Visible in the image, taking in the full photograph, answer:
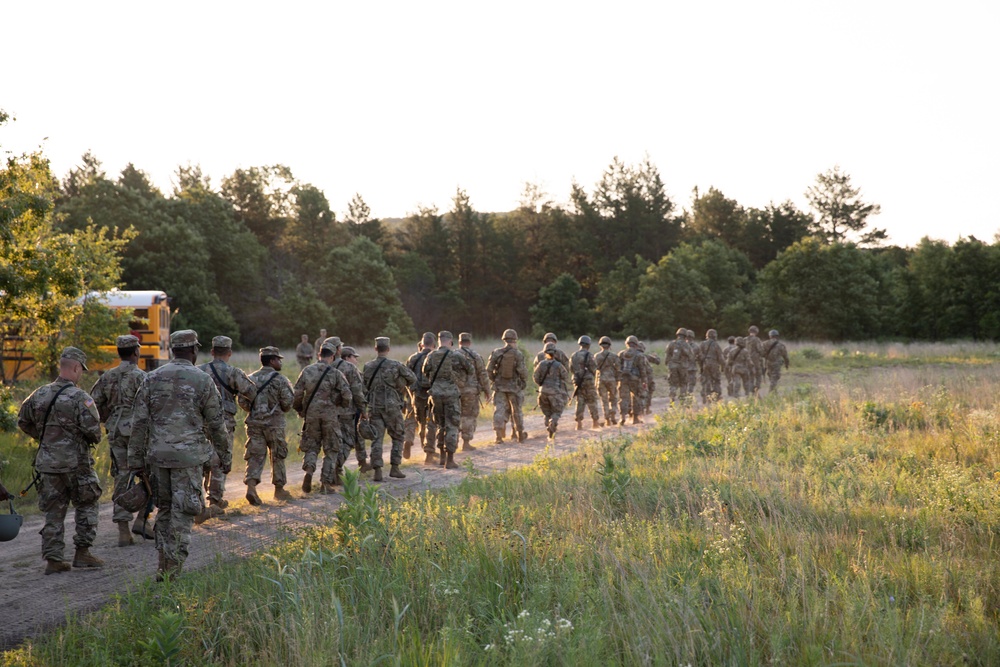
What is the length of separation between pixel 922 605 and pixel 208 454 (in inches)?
229

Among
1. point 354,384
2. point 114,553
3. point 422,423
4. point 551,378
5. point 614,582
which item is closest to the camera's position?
point 614,582

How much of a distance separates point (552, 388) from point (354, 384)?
5522 mm

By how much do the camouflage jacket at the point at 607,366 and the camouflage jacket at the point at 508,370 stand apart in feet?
9.14

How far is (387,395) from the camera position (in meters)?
12.0

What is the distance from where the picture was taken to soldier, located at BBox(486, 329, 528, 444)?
609 inches

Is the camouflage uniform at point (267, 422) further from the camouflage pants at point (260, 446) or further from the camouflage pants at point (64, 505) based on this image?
the camouflage pants at point (64, 505)

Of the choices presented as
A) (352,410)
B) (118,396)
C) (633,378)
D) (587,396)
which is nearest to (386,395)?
(352,410)

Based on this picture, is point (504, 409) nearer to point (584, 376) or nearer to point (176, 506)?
point (584, 376)

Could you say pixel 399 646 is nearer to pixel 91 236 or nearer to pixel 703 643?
pixel 703 643

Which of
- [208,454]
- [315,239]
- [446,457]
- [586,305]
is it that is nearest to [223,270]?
[315,239]

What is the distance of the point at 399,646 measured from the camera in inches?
201

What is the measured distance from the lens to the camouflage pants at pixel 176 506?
6.88m

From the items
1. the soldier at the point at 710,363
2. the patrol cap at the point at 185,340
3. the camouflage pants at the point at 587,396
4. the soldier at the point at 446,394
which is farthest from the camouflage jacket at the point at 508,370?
the patrol cap at the point at 185,340

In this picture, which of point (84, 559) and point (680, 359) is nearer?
point (84, 559)
